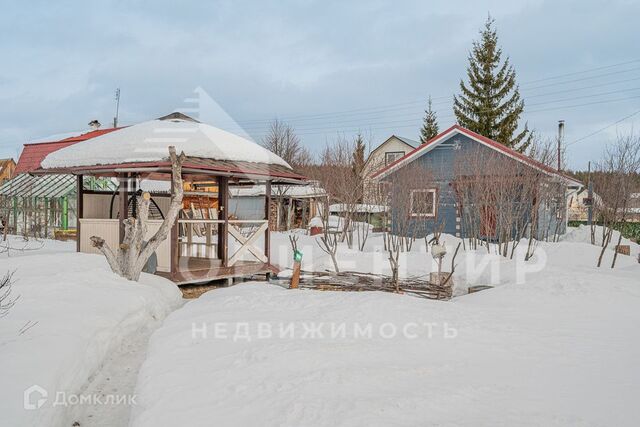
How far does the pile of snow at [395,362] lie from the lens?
382cm

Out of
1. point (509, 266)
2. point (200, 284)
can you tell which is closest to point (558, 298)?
point (509, 266)

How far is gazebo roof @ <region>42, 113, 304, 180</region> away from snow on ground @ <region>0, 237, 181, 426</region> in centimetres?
204

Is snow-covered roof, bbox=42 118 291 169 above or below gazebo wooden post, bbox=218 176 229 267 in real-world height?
above

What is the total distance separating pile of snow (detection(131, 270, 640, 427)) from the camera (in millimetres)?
3816

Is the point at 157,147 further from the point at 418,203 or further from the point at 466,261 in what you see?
the point at 418,203

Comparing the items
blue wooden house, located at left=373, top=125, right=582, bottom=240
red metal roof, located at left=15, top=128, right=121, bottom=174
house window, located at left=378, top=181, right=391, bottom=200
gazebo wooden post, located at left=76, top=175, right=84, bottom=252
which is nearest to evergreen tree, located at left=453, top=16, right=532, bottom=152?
blue wooden house, located at left=373, top=125, right=582, bottom=240

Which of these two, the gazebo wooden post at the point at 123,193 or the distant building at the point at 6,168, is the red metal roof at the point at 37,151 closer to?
the distant building at the point at 6,168

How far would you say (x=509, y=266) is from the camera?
11.0m

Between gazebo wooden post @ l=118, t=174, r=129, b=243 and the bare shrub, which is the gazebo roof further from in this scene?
the bare shrub

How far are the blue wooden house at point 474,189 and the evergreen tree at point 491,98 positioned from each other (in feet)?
41.5

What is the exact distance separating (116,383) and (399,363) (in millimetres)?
2817

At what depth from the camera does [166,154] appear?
31.8ft

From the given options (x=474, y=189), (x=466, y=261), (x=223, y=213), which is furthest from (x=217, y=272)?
(x=474, y=189)
